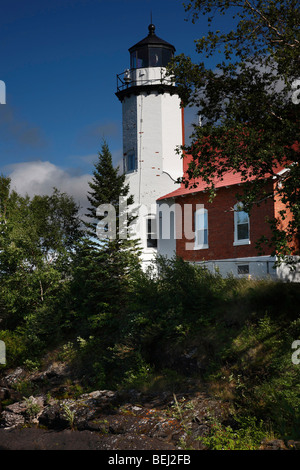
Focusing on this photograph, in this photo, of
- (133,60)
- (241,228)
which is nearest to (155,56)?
(133,60)

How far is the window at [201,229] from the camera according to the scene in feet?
86.4

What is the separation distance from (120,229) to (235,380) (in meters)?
10.3

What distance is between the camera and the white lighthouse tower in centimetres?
2917

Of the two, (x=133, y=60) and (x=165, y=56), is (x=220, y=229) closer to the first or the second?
(x=165, y=56)

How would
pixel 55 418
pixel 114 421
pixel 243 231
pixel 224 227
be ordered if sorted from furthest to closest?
pixel 224 227, pixel 243 231, pixel 55 418, pixel 114 421

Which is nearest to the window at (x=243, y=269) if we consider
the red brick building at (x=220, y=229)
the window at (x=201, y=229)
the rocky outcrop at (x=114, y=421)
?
the red brick building at (x=220, y=229)

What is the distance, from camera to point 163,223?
28.7m

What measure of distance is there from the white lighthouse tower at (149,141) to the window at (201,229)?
3140 mm

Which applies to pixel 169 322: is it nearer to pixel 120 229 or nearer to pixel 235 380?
pixel 235 380

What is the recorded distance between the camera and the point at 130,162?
30.1 m

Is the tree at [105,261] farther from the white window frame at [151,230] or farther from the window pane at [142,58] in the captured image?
the window pane at [142,58]

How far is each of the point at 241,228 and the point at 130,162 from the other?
30.0 ft

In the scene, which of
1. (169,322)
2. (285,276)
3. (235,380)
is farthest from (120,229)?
(235,380)

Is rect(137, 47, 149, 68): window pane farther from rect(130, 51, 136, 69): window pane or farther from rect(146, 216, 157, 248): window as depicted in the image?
rect(146, 216, 157, 248): window
